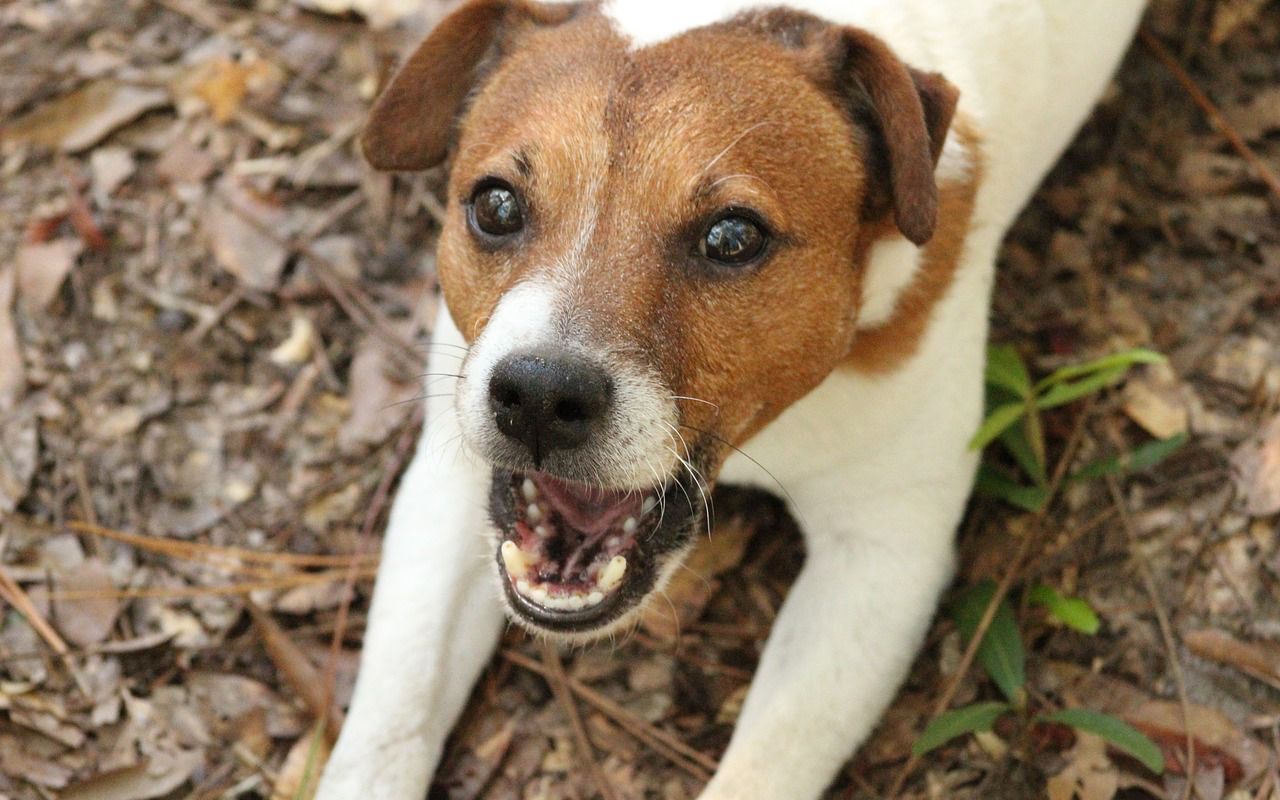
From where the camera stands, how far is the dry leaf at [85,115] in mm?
5023

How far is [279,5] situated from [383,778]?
3.54 metres

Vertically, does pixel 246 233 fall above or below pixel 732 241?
below

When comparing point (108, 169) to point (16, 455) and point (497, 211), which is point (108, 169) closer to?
point (16, 455)

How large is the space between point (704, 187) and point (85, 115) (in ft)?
10.9

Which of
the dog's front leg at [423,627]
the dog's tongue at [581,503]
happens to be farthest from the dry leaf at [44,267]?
the dog's tongue at [581,503]

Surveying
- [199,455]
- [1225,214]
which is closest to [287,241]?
[199,455]

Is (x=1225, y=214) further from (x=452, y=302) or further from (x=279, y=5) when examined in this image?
(x=279, y=5)

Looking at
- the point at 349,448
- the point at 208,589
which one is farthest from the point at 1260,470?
the point at 208,589

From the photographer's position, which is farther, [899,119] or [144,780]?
[144,780]

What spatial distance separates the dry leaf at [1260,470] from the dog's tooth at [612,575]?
2069mm

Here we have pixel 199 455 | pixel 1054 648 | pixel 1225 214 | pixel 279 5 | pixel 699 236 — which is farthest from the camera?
pixel 279 5

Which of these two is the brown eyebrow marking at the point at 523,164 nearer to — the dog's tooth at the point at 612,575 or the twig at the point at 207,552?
the dog's tooth at the point at 612,575

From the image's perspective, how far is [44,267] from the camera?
466cm

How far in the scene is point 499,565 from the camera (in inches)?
123
